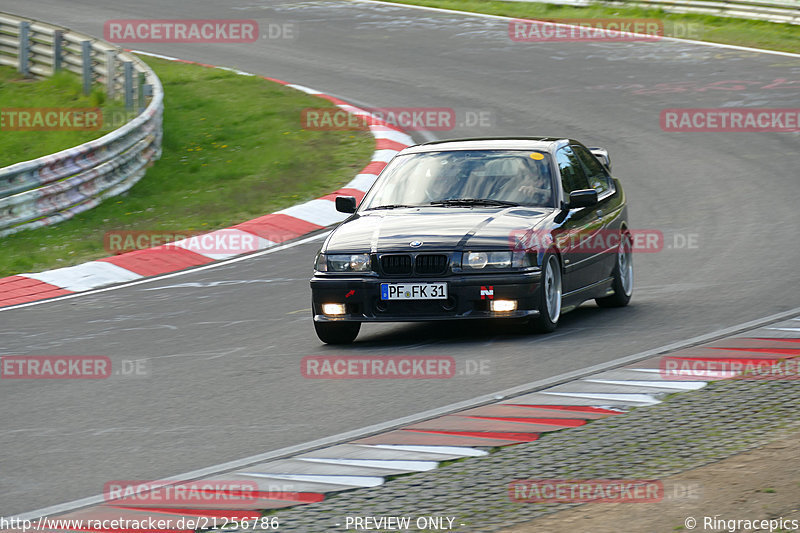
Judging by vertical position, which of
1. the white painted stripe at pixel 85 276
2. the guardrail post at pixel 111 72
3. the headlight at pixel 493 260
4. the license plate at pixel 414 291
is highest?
the headlight at pixel 493 260

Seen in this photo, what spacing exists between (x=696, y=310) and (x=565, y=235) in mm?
1322

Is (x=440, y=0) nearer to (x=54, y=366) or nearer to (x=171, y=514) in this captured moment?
(x=54, y=366)

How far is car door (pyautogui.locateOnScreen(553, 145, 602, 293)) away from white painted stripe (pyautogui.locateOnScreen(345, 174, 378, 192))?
18.9ft

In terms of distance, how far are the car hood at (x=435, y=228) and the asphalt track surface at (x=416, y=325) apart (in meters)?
0.74

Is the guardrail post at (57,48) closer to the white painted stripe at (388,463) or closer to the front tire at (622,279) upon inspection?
the front tire at (622,279)

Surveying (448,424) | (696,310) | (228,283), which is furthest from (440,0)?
(448,424)

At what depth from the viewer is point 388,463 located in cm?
616

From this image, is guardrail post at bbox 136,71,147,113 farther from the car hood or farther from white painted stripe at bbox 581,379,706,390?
white painted stripe at bbox 581,379,706,390

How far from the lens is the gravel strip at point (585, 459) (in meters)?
5.35

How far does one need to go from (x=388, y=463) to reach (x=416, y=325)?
165 inches

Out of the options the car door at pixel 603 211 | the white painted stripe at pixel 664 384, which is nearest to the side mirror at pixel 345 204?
the car door at pixel 603 211

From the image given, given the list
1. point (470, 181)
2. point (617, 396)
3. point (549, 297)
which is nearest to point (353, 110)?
point (470, 181)

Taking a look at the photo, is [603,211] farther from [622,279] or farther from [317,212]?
[317,212]

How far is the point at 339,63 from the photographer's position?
25391 mm
